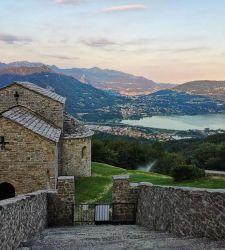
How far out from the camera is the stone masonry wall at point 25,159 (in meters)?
21.2

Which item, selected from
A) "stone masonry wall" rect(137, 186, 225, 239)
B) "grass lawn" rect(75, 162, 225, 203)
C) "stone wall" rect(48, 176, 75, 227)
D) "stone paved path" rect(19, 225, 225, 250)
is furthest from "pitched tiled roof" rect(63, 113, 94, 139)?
"stone paved path" rect(19, 225, 225, 250)

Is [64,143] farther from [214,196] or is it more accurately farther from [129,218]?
[214,196]

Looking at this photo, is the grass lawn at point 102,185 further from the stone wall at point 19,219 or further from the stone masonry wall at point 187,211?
the stone masonry wall at point 187,211

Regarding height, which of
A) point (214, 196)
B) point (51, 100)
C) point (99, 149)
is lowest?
point (99, 149)

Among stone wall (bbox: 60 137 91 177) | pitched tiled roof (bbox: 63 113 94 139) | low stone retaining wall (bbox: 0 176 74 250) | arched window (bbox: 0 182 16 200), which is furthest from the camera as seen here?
pitched tiled roof (bbox: 63 113 94 139)

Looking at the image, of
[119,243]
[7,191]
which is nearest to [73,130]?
[7,191]

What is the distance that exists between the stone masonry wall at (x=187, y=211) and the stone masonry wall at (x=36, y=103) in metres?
14.9

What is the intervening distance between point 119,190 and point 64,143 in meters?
12.0

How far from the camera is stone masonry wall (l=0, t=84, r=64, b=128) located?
2869 centimetres

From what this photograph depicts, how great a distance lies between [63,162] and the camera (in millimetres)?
29297

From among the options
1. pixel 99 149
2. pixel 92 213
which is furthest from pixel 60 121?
pixel 99 149

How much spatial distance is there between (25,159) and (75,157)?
8.50 meters

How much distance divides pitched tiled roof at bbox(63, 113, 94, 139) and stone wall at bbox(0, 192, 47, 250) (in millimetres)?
14572

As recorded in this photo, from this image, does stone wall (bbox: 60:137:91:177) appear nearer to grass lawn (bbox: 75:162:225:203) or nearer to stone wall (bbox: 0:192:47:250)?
grass lawn (bbox: 75:162:225:203)
